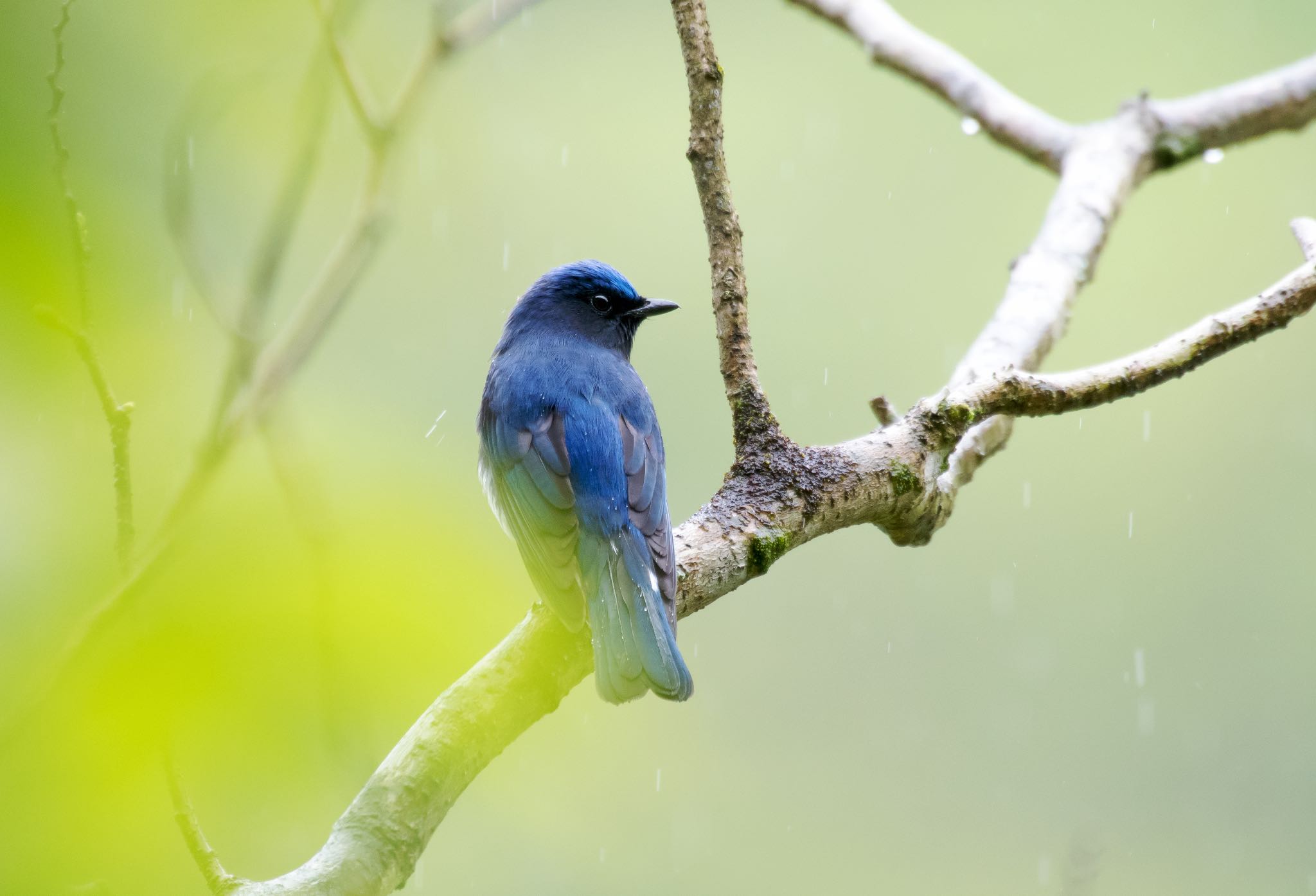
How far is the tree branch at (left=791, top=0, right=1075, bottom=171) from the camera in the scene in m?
3.94

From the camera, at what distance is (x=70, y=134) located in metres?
0.80

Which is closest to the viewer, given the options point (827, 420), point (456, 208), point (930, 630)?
point (456, 208)

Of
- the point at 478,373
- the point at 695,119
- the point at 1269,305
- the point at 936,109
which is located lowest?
the point at 1269,305

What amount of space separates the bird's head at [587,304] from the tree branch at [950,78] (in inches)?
54.6

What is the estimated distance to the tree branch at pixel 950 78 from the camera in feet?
12.9

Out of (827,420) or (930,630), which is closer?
(930,630)

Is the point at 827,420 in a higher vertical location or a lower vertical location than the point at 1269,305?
higher

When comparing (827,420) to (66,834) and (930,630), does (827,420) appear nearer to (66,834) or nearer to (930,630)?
(930,630)

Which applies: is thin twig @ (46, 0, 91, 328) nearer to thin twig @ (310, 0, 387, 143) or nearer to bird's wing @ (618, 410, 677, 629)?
thin twig @ (310, 0, 387, 143)

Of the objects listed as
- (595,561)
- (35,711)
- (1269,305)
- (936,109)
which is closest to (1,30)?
(35,711)

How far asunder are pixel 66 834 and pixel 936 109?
1204cm

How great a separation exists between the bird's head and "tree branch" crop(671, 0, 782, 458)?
76 cm

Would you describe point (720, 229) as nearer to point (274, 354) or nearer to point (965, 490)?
point (274, 354)

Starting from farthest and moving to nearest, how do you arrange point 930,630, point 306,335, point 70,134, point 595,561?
point 930,630 < point 595,561 < point 306,335 < point 70,134
